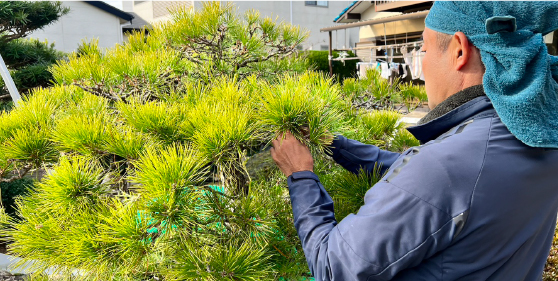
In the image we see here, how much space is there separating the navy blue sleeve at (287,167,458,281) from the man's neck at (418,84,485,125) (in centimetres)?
23

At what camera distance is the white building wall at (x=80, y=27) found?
41.9 ft

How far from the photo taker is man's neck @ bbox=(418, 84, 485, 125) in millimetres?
839

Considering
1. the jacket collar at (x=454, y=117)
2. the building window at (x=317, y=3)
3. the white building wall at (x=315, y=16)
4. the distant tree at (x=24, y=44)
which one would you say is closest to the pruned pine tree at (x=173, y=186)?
the jacket collar at (x=454, y=117)

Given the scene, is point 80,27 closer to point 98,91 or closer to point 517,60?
point 98,91

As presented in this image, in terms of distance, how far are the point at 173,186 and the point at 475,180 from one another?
0.62m

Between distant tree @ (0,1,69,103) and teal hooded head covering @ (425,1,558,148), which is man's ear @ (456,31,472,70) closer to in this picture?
teal hooded head covering @ (425,1,558,148)

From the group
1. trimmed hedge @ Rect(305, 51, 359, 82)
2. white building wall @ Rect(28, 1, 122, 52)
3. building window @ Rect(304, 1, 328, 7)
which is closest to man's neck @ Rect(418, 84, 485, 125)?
trimmed hedge @ Rect(305, 51, 359, 82)

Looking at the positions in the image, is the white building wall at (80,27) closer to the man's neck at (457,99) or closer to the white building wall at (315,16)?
the white building wall at (315,16)

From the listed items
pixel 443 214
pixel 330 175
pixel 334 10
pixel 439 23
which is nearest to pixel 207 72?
pixel 330 175

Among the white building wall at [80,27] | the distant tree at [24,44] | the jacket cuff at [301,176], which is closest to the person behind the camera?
the jacket cuff at [301,176]

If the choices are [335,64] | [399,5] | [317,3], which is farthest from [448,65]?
[317,3]

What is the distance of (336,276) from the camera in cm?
79

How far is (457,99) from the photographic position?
859 millimetres

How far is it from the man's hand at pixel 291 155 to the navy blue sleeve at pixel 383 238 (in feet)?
0.65
